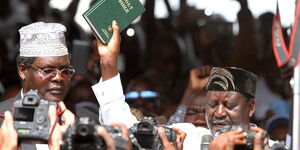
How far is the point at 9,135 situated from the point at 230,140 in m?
1.23

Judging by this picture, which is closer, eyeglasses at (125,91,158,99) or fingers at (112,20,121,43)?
fingers at (112,20,121,43)

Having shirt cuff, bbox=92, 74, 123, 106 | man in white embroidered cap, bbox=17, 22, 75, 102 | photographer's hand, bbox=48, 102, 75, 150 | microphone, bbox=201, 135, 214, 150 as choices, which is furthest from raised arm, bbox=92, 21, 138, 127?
photographer's hand, bbox=48, 102, 75, 150

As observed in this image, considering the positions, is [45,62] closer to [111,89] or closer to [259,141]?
[111,89]

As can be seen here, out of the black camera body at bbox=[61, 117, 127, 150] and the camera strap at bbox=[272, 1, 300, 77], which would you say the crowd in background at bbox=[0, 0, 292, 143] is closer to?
the camera strap at bbox=[272, 1, 300, 77]

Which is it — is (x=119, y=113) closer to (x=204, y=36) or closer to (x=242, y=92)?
(x=242, y=92)

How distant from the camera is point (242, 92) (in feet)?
26.4

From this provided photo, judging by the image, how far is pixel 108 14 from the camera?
25.7ft

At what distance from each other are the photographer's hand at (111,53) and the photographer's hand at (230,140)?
1189mm

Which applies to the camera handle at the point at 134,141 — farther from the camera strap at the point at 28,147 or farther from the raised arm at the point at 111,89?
the raised arm at the point at 111,89

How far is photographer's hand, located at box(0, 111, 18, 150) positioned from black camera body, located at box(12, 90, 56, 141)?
0.03m

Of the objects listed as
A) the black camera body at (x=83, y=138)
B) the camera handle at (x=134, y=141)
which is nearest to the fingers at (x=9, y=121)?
the black camera body at (x=83, y=138)

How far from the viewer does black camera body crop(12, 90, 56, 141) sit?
654 cm

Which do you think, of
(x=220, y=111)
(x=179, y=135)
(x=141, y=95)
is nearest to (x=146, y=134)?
(x=179, y=135)

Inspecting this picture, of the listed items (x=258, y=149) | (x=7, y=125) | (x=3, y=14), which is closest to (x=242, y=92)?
(x=258, y=149)
